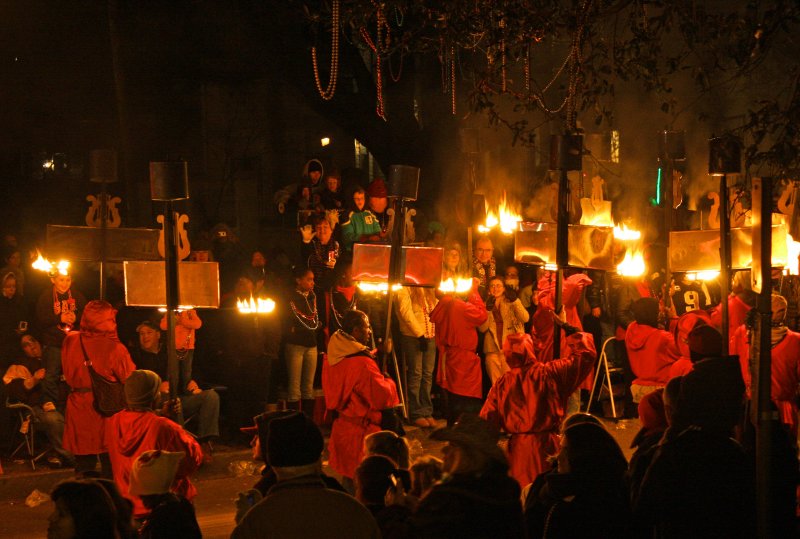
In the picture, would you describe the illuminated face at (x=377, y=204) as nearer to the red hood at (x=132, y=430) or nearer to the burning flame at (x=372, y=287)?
the burning flame at (x=372, y=287)

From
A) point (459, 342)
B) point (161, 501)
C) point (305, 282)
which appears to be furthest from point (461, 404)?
point (161, 501)

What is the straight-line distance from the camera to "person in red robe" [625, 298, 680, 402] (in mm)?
11641

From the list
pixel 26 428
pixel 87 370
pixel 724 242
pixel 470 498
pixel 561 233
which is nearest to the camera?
pixel 470 498

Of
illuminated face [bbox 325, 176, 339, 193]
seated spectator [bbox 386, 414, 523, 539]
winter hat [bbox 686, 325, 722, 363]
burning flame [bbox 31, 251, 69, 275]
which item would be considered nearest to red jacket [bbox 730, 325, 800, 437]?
winter hat [bbox 686, 325, 722, 363]

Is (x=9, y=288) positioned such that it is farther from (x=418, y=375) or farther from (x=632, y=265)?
(x=632, y=265)

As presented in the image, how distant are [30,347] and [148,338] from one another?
49.5 inches

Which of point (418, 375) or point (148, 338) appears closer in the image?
point (148, 338)

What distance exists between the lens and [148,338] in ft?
36.6

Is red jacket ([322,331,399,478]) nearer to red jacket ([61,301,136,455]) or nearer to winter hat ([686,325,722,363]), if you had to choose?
red jacket ([61,301,136,455])

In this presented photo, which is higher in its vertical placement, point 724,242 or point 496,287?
point 724,242

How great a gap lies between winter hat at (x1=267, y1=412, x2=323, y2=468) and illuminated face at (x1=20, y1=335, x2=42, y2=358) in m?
7.31

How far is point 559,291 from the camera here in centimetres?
869

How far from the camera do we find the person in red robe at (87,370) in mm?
9312

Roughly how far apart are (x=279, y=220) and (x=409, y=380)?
485cm
